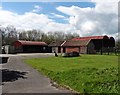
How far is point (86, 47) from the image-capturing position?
222 feet

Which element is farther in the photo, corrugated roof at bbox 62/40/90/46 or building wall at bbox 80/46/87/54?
corrugated roof at bbox 62/40/90/46

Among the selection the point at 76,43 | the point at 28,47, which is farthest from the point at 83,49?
the point at 28,47

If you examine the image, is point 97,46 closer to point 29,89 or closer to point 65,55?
point 65,55

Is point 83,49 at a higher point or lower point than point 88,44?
lower

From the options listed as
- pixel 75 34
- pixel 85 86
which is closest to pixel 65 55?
pixel 85 86

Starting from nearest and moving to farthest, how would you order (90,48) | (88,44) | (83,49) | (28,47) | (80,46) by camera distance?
(88,44) → (83,49) → (90,48) → (80,46) → (28,47)

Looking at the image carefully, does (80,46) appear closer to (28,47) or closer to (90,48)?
(90,48)

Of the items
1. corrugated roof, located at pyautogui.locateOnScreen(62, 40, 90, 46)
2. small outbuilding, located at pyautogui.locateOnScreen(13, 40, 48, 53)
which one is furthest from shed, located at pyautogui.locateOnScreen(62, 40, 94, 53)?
small outbuilding, located at pyautogui.locateOnScreen(13, 40, 48, 53)

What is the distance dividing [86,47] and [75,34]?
234 ft

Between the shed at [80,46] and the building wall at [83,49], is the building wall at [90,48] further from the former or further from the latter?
the building wall at [83,49]

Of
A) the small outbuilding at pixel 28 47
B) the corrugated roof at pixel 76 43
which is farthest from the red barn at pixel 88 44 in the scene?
the small outbuilding at pixel 28 47

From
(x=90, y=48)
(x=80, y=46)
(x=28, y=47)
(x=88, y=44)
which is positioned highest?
(x=88, y=44)

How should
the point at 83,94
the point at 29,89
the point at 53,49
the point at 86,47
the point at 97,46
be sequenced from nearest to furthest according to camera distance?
the point at 83,94, the point at 29,89, the point at 86,47, the point at 97,46, the point at 53,49

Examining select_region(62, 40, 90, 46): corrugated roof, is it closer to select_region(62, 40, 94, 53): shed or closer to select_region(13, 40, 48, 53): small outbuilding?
select_region(62, 40, 94, 53): shed
